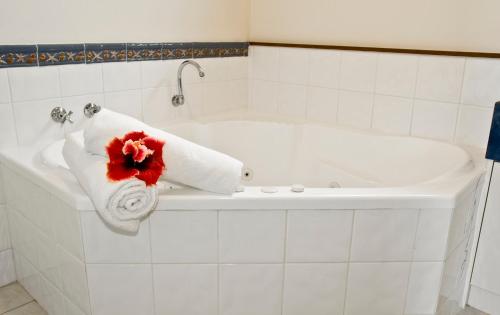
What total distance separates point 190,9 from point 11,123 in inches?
41.9

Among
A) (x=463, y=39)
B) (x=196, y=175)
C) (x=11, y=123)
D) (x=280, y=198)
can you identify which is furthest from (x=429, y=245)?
(x=11, y=123)

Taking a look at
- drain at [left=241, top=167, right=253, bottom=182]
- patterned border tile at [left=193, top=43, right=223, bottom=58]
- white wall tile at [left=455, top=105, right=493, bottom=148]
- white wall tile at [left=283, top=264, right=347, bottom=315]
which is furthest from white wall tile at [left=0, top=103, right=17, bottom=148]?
white wall tile at [left=455, top=105, right=493, bottom=148]

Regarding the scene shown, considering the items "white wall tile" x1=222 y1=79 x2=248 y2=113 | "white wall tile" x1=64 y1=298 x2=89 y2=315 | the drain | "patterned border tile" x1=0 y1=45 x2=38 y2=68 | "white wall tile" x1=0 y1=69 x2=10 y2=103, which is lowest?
"white wall tile" x1=64 y1=298 x2=89 y2=315

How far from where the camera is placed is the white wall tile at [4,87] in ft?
5.52

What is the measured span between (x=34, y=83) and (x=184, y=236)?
98 centimetres

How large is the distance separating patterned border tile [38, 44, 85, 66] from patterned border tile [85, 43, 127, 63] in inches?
1.1

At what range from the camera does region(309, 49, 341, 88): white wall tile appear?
2.28 metres

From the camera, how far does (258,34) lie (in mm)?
2633

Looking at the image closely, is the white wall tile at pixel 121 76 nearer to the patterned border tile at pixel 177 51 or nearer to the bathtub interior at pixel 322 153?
the patterned border tile at pixel 177 51

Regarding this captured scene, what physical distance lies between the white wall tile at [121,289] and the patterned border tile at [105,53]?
1.01 m

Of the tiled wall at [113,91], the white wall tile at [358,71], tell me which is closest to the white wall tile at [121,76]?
the tiled wall at [113,91]

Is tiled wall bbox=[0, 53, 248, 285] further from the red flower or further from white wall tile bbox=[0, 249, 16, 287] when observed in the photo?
the red flower

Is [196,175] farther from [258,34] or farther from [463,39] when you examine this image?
[258,34]

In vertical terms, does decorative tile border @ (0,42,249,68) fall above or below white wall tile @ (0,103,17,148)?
above
